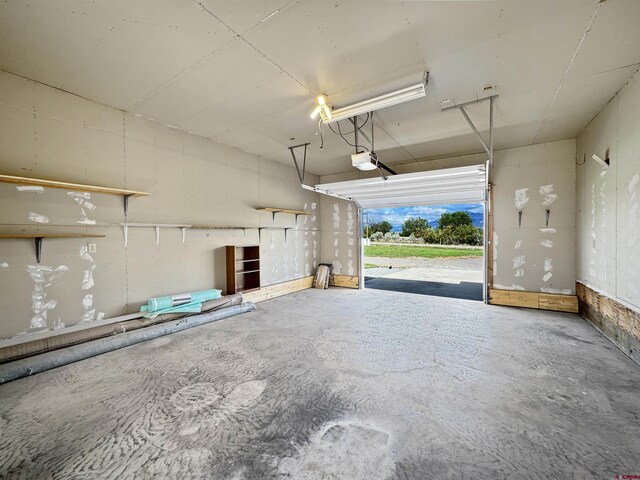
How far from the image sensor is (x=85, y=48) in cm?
245

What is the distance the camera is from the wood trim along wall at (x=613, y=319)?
281 centimetres

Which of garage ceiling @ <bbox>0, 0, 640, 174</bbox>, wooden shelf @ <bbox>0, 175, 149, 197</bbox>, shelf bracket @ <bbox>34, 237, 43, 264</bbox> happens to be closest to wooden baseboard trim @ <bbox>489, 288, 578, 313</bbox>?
garage ceiling @ <bbox>0, 0, 640, 174</bbox>

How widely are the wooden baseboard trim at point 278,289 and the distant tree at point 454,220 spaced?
14.5m

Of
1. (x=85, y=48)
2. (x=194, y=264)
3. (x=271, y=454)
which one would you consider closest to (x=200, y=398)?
(x=271, y=454)

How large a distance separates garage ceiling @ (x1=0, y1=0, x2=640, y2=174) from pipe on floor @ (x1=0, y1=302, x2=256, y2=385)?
119 inches

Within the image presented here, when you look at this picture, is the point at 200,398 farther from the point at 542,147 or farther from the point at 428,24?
the point at 542,147

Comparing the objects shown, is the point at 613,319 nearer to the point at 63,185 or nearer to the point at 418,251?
the point at 63,185

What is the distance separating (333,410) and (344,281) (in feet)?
17.2

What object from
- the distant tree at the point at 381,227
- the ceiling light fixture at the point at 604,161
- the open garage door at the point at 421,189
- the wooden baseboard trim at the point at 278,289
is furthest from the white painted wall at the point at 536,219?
the distant tree at the point at 381,227

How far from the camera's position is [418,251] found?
17.6 metres

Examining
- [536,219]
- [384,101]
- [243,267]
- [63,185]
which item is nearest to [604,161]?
[536,219]

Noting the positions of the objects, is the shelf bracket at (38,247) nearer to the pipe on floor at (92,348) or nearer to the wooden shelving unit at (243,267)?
the pipe on floor at (92,348)

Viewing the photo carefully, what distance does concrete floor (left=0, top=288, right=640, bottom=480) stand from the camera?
1.54 metres

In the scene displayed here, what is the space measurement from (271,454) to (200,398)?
3.01 feet
